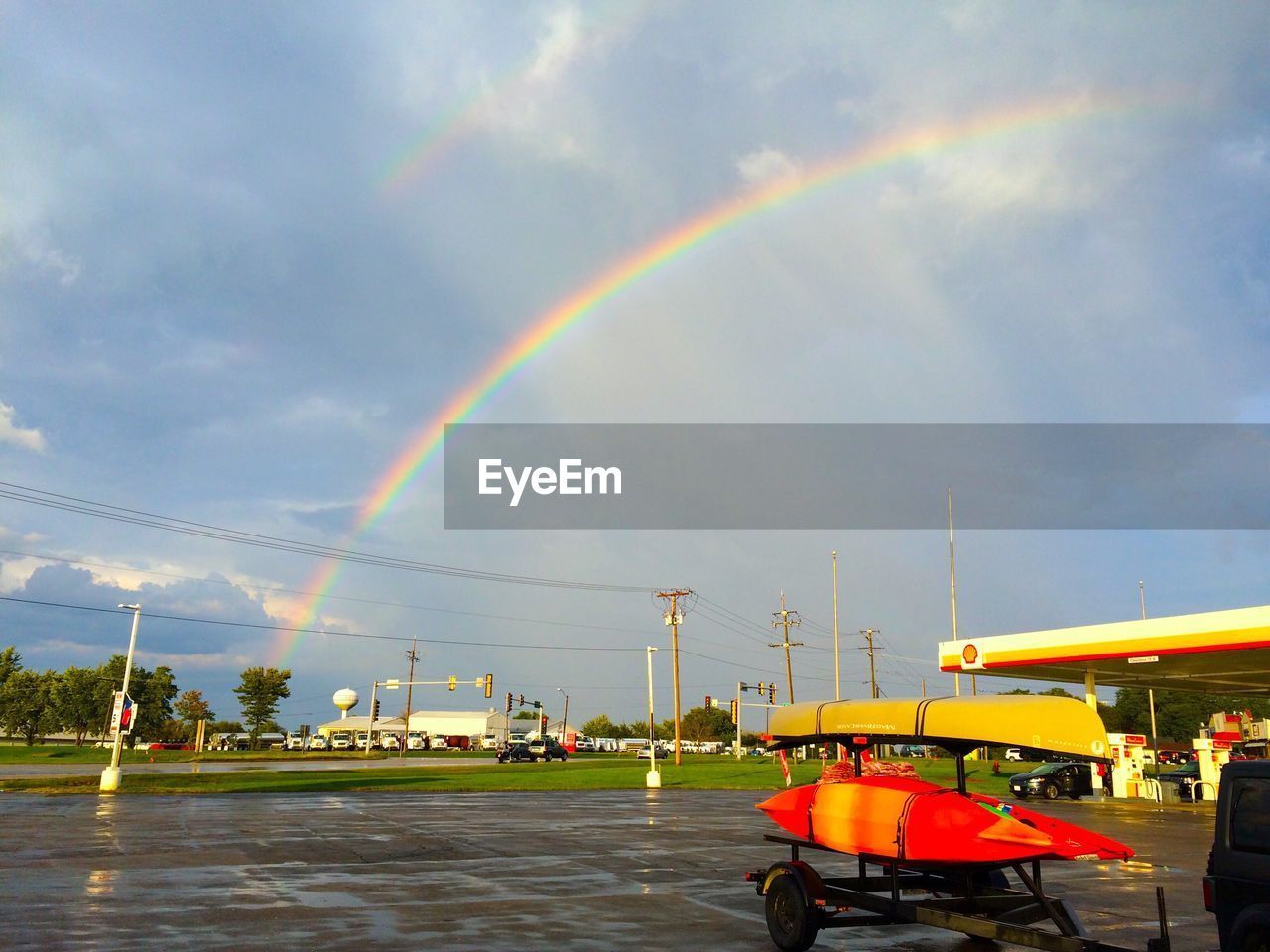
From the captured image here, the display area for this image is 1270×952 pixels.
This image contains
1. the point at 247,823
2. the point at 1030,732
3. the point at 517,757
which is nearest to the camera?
the point at 1030,732

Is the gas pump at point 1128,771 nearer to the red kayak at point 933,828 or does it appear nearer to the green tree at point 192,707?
the red kayak at point 933,828

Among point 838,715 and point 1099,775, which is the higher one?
point 838,715

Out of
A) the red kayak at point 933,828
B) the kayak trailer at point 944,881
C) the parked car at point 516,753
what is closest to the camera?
the kayak trailer at point 944,881

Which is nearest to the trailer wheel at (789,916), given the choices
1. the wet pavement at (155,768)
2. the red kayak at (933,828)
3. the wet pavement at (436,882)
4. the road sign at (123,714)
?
the wet pavement at (436,882)

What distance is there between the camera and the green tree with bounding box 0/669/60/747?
112 m

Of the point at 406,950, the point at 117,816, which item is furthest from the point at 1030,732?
the point at 117,816

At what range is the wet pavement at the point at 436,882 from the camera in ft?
33.6

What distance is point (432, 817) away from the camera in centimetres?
2534

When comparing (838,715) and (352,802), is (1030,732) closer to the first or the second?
(838,715)

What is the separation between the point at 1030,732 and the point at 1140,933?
3941 millimetres

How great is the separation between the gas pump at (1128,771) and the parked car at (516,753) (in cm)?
4986

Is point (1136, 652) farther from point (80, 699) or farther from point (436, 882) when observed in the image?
point (80, 699)

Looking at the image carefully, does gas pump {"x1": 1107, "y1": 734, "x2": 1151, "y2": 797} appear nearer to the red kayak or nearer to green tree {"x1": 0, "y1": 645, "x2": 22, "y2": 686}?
the red kayak

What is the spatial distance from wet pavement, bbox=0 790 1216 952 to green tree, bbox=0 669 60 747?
335ft
